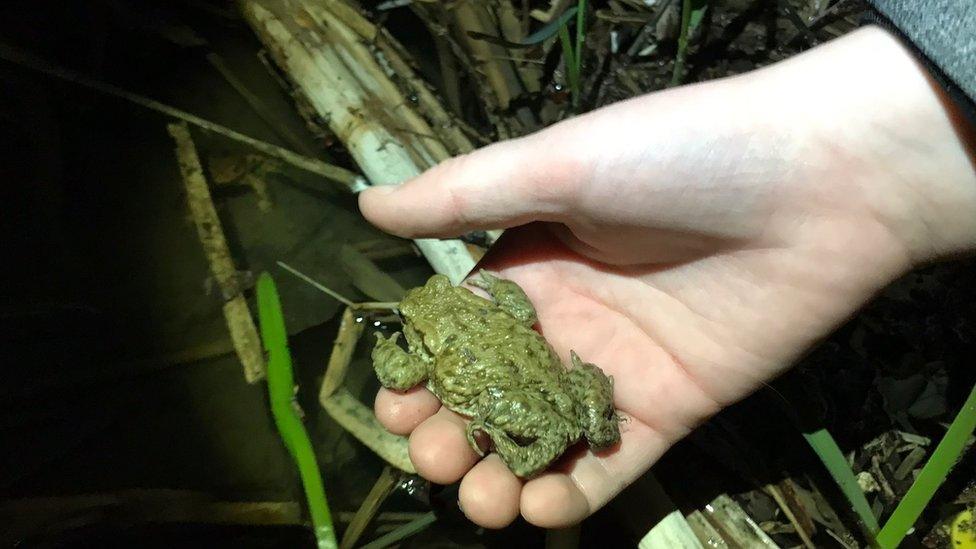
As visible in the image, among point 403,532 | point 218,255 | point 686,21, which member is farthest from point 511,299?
point 218,255

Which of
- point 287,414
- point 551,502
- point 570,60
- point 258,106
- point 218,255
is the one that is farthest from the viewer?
point 258,106

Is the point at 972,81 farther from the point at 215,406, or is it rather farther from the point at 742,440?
the point at 215,406

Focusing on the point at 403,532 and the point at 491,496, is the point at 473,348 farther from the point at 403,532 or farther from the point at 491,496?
the point at 403,532

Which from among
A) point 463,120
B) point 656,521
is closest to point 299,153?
point 463,120

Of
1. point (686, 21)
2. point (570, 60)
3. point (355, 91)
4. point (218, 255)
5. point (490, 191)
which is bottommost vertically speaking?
point (218, 255)

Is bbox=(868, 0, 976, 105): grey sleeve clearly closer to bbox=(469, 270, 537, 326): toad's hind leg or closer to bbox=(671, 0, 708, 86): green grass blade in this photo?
bbox=(671, 0, 708, 86): green grass blade

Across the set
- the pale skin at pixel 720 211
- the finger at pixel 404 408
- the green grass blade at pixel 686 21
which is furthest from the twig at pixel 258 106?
the green grass blade at pixel 686 21

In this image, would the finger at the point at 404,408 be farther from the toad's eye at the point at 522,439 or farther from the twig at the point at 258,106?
the twig at the point at 258,106
